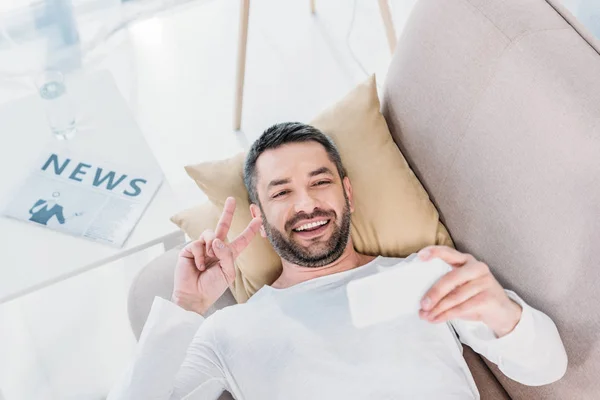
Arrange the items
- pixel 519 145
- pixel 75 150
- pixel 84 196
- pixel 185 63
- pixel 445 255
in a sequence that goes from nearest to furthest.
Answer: pixel 445 255, pixel 519 145, pixel 84 196, pixel 75 150, pixel 185 63

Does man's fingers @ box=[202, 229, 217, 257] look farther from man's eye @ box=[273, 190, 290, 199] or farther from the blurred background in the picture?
the blurred background

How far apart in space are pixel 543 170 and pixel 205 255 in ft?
2.32

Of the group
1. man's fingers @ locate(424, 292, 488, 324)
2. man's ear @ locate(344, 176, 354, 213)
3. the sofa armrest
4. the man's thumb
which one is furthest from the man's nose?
man's fingers @ locate(424, 292, 488, 324)

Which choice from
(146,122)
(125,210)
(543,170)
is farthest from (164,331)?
(146,122)

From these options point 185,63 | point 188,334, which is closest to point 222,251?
point 188,334

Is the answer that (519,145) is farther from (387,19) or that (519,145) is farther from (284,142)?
(387,19)

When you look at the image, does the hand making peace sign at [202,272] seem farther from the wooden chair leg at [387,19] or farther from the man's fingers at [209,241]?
the wooden chair leg at [387,19]

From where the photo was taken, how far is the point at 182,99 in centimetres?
281

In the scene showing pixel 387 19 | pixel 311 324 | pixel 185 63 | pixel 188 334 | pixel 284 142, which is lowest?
pixel 311 324

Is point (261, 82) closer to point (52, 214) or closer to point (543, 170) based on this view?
point (52, 214)

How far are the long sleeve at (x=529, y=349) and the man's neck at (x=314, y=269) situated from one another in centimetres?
35

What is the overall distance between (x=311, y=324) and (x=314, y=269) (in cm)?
16

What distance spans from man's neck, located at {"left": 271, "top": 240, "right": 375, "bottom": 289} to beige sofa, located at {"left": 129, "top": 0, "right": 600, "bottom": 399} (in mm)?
236

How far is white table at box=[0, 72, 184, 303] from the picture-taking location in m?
1.69
